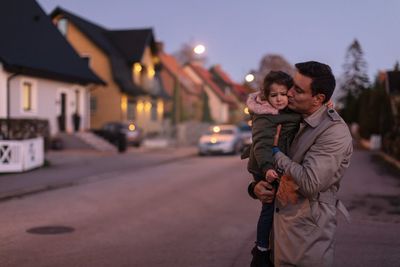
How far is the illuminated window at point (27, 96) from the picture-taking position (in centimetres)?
2666

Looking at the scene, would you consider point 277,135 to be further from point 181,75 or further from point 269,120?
point 181,75

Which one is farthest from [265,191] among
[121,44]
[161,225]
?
[121,44]

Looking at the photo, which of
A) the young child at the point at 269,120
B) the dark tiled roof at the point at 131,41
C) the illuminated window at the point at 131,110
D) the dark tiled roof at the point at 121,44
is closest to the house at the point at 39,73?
the dark tiled roof at the point at 121,44

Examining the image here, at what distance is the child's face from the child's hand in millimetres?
444

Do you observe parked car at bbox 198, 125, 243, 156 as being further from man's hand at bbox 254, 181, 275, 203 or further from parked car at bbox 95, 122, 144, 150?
man's hand at bbox 254, 181, 275, 203

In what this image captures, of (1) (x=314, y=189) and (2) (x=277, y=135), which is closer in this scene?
(1) (x=314, y=189)

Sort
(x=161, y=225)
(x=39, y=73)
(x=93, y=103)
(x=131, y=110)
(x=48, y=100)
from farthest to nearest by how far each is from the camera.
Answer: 1. (x=131, y=110)
2. (x=93, y=103)
3. (x=48, y=100)
4. (x=39, y=73)
5. (x=161, y=225)

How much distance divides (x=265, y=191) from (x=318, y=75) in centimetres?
78

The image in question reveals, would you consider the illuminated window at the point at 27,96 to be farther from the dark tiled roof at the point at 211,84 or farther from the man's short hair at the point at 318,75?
the dark tiled roof at the point at 211,84

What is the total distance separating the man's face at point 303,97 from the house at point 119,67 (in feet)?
123

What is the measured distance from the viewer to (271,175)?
134 inches

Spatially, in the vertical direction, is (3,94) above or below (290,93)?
above

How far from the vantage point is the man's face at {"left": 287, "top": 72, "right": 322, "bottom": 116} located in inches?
133

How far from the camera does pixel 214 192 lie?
13.8 metres
